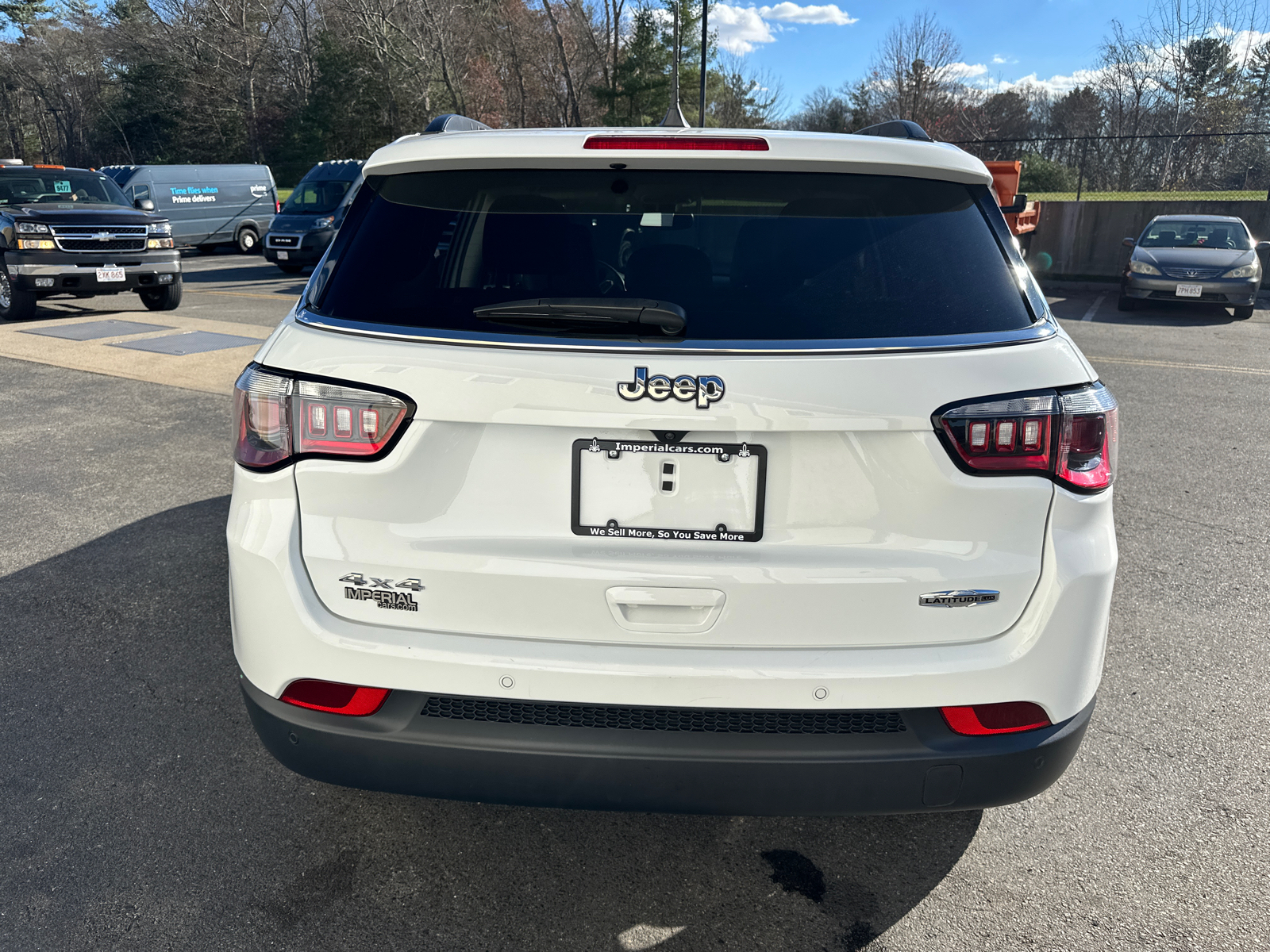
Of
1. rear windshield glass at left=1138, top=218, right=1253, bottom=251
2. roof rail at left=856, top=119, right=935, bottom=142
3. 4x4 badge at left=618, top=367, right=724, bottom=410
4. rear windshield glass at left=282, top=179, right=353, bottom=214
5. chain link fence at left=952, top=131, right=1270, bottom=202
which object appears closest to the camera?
4x4 badge at left=618, top=367, right=724, bottom=410

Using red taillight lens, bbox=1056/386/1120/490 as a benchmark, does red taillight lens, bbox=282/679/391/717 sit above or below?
below

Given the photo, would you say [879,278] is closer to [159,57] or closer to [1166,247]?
[1166,247]

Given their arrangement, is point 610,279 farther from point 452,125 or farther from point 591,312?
point 452,125

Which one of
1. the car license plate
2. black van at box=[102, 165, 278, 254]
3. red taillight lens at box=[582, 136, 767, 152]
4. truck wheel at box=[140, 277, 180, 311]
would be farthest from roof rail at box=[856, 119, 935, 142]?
black van at box=[102, 165, 278, 254]

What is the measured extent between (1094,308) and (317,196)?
1607cm

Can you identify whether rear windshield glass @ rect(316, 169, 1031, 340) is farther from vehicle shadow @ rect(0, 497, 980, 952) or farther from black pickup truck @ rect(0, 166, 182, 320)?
black pickup truck @ rect(0, 166, 182, 320)

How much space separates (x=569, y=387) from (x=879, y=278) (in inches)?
28.3

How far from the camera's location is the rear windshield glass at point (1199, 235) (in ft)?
49.0

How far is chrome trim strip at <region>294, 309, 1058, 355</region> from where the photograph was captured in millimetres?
1818

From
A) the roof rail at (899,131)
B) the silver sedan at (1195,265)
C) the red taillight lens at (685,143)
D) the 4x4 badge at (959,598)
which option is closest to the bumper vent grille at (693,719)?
the 4x4 badge at (959,598)

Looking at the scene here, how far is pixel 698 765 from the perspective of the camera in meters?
1.91

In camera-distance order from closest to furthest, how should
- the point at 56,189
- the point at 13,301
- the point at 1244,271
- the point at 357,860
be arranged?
the point at 357,860
the point at 13,301
the point at 56,189
the point at 1244,271

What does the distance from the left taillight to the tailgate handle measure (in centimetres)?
59

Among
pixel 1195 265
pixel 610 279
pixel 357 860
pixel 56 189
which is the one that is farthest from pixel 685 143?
pixel 1195 265
